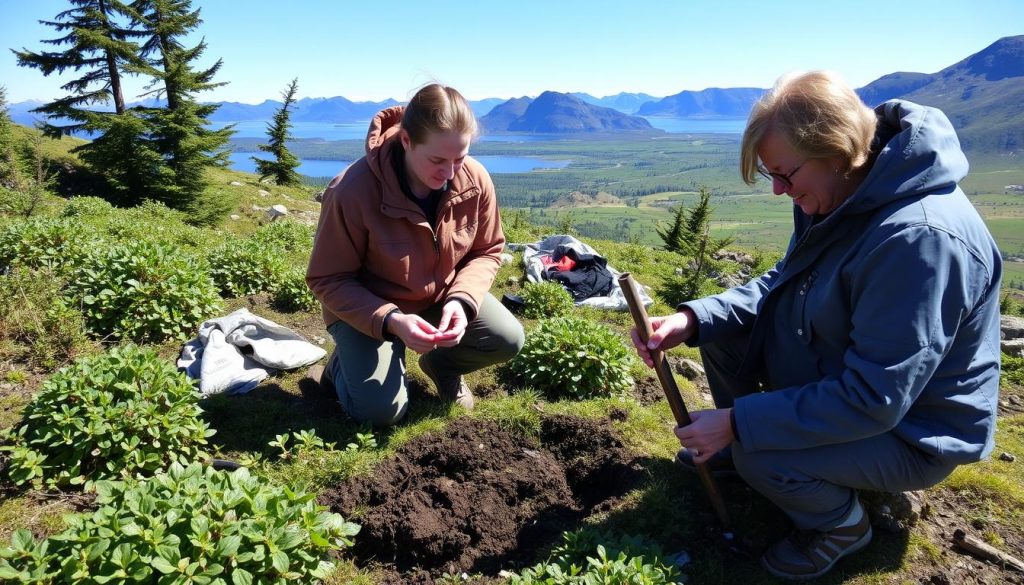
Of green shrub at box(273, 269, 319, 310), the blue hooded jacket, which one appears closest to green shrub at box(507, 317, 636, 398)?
the blue hooded jacket

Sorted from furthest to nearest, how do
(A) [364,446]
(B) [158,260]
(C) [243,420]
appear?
(B) [158,260], (C) [243,420], (A) [364,446]

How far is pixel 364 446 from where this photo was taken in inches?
147

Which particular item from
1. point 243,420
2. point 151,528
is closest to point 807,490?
point 151,528

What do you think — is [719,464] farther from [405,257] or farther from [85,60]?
[85,60]

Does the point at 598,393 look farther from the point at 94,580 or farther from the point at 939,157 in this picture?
the point at 94,580

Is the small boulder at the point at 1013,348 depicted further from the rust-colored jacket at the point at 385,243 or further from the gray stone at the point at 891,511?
the rust-colored jacket at the point at 385,243

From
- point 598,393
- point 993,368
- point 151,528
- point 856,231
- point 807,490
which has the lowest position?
point 598,393

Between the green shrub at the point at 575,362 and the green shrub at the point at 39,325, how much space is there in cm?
382

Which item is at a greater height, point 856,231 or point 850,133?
point 850,133

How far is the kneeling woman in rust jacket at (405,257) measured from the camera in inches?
140

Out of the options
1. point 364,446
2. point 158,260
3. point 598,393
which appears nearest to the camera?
point 364,446

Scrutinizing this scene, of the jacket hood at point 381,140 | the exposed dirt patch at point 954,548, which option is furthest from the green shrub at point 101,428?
the exposed dirt patch at point 954,548

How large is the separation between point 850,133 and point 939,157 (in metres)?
0.37

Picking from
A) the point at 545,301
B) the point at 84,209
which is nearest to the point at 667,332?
the point at 545,301
